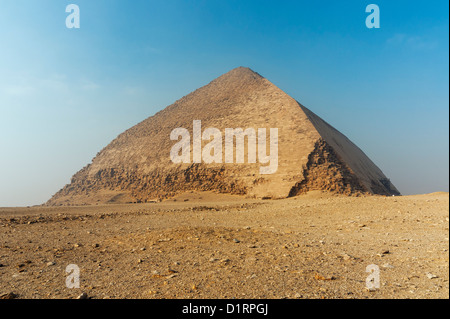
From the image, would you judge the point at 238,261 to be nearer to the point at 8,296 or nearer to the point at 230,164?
the point at 8,296

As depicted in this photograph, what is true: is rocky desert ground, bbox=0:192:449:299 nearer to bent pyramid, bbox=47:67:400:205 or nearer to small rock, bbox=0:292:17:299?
small rock, bbox=0:292:17:299

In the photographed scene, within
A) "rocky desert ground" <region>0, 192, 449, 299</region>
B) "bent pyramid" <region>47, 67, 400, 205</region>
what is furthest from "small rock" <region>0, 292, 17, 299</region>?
"bent pyramid" <region>47, 67, 400, 205</region>

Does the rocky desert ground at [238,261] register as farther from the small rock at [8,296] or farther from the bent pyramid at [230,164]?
the bent pyramid at [230,164]

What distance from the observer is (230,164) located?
30.7 meters

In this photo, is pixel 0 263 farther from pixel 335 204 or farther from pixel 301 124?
pixel 301 124

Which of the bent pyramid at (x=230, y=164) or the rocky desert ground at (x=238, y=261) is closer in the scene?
the rocky desert ground at (x=238, y=261)

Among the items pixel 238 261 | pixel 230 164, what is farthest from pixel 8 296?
pixel 230 164

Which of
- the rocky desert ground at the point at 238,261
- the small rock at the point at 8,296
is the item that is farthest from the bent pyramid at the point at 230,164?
the small rock at the point at 8,296

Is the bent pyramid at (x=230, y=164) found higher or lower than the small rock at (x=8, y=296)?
higher

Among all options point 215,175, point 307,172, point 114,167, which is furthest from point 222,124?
point 114,167

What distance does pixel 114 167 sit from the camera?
139 feet

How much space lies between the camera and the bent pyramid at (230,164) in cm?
2631

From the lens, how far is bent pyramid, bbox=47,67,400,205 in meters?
26.3

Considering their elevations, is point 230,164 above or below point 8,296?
above
